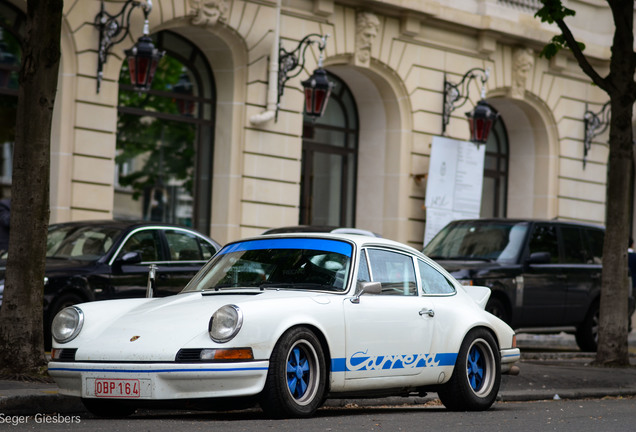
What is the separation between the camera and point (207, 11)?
68.8 ft

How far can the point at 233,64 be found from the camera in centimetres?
2222

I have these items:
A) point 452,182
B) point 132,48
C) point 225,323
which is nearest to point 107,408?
point 225,323

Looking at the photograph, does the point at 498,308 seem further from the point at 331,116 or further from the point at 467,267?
the point at 331,116

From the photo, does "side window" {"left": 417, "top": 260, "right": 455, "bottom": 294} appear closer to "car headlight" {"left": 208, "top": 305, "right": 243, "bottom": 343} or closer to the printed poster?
"car headlight" {"left": 208, "top": 305, "right": 243, "bottom": 343}

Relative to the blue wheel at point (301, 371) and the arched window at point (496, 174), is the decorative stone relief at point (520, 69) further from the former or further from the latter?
the blue wheel at point (301, 371)

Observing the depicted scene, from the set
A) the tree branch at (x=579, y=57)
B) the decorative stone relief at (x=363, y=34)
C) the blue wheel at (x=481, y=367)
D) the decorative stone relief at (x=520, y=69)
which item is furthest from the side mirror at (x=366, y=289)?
the decorative stone relief at (x=520, y=69)

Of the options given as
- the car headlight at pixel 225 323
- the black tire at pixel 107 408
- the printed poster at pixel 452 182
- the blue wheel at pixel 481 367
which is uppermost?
the printed poster at pixel 452 182

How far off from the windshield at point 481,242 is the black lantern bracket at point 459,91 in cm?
796

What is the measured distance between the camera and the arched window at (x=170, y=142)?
21.5 meters

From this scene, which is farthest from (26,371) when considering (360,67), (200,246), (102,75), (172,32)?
(360,67)

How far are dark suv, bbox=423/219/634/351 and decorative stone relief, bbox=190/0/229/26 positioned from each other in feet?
19.1

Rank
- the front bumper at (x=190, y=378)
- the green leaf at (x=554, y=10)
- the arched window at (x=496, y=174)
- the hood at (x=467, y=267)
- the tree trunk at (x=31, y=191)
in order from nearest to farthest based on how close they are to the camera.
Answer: the front bumper at (x=190, y=378) < the tree trunk at (x=31, y=191) < the hood at (x=467, y=267) < the green leaf at (x=554, y=10) < the arched window at (x=496, y=174)

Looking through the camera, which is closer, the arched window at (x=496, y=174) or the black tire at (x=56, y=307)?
the black tire at (x=56, y=307)

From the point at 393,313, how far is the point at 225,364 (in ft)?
5.90
